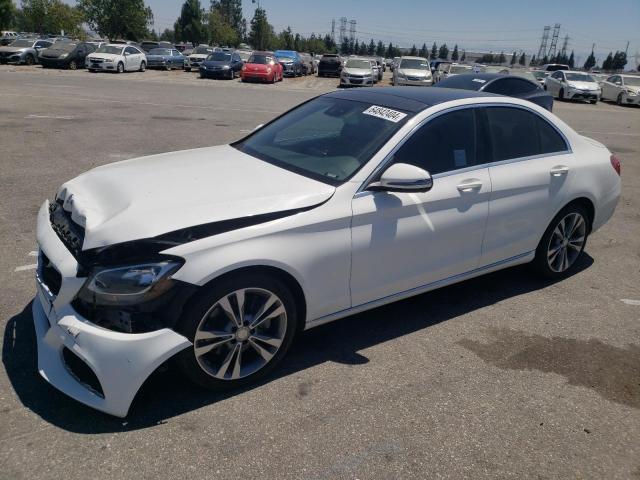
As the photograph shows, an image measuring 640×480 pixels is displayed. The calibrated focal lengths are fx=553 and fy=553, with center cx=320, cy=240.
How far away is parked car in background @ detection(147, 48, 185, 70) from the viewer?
3444 cm

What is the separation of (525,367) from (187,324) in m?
2.20

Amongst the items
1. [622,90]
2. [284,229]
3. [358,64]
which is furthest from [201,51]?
[284,229]

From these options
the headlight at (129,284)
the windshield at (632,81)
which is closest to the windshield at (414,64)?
the windshield at (632,81)

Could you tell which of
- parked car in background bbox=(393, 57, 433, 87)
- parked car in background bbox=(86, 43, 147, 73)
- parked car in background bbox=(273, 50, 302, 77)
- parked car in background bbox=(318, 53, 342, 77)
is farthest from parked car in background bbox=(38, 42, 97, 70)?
parked car in background bbox=(393, 57, 433, 87)

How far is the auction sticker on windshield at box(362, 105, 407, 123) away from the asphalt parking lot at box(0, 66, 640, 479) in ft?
4.26

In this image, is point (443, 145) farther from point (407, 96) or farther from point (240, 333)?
point (240, 333)

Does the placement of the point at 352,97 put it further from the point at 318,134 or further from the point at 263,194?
the point at 263,194

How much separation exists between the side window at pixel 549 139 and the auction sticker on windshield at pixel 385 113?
145 cm

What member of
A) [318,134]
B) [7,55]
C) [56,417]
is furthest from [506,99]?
[7,55]

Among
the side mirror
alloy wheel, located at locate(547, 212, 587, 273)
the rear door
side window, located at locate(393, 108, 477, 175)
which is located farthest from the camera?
alloy wheel, located at locate(547, 212, 587, 273)

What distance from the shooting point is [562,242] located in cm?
482

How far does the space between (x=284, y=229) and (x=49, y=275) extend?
1324 millimetres

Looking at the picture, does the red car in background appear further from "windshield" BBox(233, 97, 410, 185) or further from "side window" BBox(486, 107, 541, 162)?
"side window" BBox(486, 107, 541, 162)

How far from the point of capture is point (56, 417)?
9.38ft
